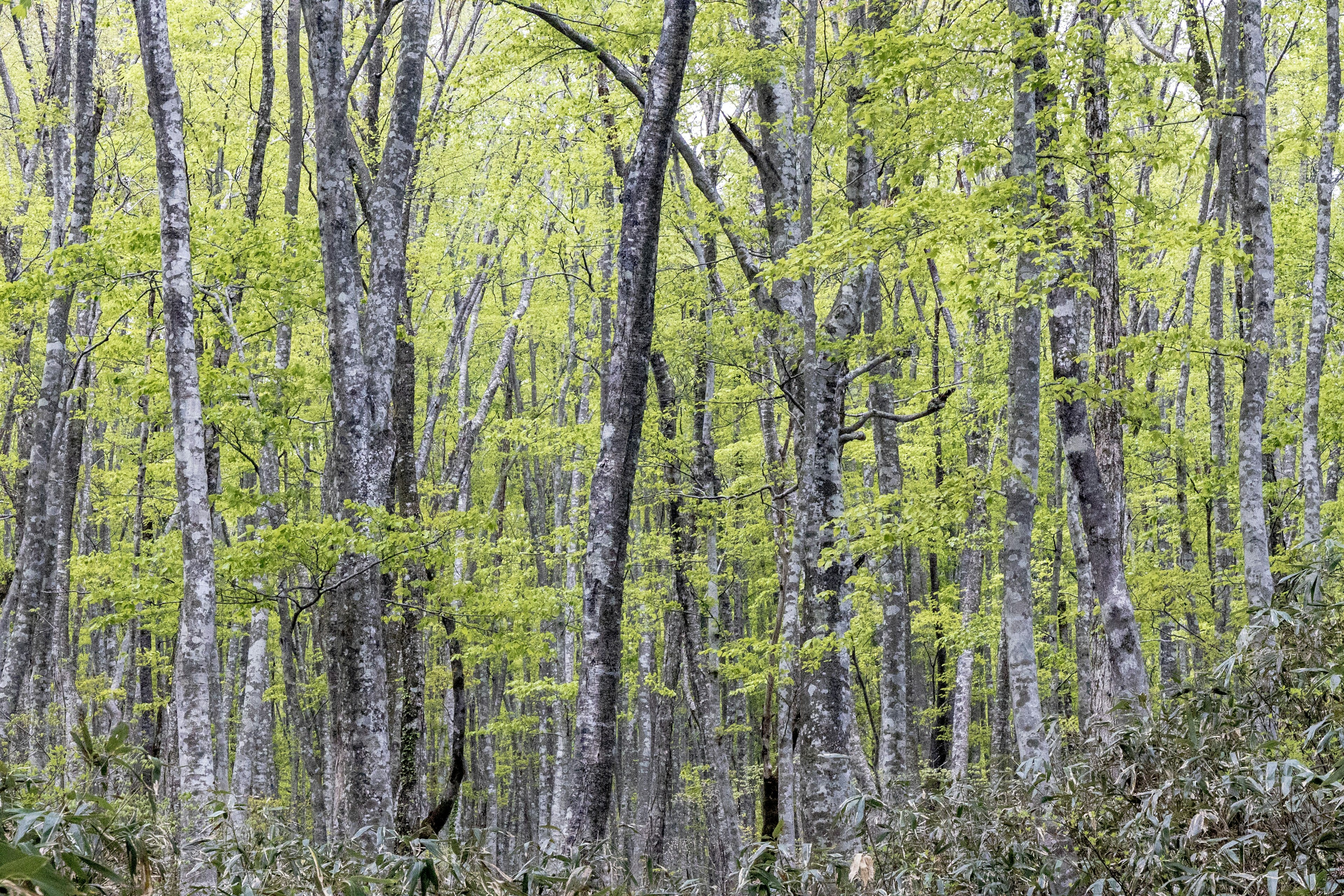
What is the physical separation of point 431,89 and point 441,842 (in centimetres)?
1783

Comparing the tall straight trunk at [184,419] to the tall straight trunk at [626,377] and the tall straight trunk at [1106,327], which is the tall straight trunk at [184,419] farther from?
the tall straight trunk at [1106,327]

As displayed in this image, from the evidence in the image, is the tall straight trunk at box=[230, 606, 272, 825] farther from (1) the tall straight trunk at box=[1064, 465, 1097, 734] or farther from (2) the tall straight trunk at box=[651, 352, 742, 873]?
(1) the tall straight trunk at box=[1064, 465, 1097, 734]

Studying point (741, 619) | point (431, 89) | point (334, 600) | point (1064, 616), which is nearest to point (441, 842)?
point (334, 600)

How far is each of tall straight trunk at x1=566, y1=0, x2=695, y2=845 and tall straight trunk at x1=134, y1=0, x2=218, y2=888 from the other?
12.7ft

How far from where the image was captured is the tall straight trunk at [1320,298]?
459 inches

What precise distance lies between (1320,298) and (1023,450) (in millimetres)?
6593

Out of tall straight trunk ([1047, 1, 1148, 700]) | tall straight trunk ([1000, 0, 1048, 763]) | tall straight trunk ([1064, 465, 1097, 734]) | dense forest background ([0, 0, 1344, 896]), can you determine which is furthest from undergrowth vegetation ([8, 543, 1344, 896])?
tall straight trunk ([1064, 465, 1097, 734])

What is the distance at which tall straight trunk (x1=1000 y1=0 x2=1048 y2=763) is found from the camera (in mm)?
7527

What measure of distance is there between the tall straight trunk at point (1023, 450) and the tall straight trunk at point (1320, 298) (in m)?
6.00

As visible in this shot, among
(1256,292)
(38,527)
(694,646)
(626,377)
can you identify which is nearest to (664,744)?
(694,646)

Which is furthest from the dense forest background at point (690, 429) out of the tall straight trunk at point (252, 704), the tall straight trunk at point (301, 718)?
the tall straight trunk at point (301, 718)

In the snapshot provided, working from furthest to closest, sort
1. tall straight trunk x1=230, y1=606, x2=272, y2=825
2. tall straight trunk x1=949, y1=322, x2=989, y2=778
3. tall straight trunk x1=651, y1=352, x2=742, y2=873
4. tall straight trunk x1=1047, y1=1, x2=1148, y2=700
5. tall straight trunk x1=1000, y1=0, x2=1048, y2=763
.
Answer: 1. tall straight trunk x1=949, y1=322, x2=989, y2=778
2. tall straight trunk x1=651, y1=352, x2=742, y2=873
3. tall straight trunk x1=230, y1=606, x2=272, y2=825
4. tall straight trunk x1=1047, y1=1, x2=1148, y2=700
5. tall straight trunk x1=1000, y1=0, x2=1048, y2=763

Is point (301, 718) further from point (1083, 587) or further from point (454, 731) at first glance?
point (1083, 587)

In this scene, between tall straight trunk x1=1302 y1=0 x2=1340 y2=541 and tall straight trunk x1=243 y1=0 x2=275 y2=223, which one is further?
tall straight trunk x1=243 y1=0 x2=275 y2=223
